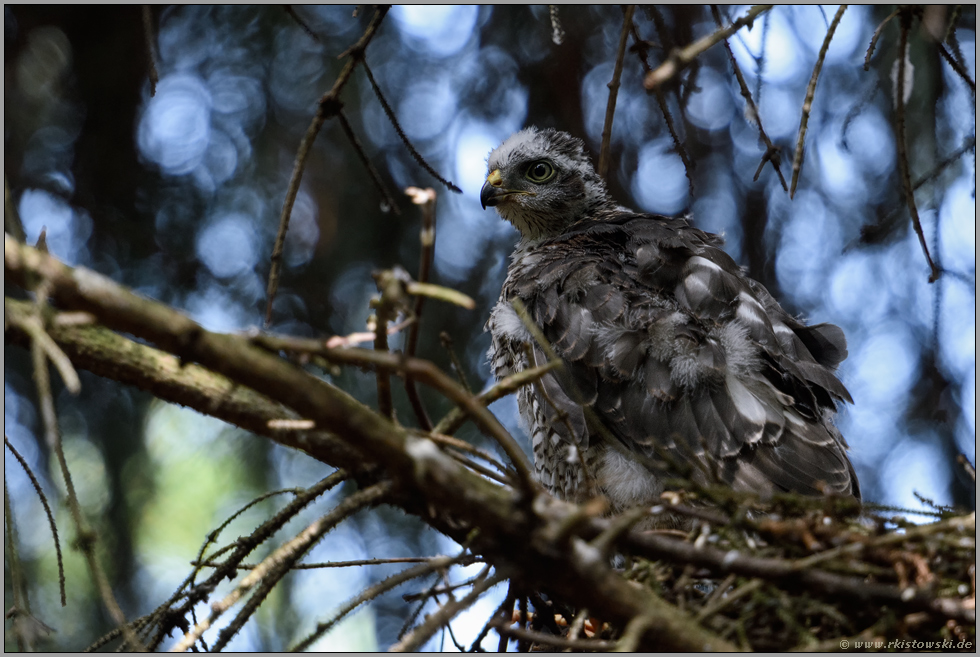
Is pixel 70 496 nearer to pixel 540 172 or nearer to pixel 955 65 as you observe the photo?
pixel 955 65

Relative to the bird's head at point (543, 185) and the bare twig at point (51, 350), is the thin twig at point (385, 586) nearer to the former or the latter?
the bare twig at point (51, 350)

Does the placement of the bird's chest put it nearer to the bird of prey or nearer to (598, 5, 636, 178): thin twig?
the bird of prey

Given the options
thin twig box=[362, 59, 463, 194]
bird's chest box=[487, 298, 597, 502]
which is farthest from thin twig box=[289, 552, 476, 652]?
bird's chest box=[487, 298, 597, 502]

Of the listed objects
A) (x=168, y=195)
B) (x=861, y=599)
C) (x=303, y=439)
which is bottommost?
(x=861, y=599)

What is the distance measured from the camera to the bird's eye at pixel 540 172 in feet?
15.4

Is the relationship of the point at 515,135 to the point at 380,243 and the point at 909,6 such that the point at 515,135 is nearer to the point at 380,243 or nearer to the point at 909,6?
the point at 380,243

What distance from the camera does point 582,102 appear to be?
5680 mm

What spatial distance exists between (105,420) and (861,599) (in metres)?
4.48

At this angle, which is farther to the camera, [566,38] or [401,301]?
[566,38]

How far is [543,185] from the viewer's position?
4.65 m

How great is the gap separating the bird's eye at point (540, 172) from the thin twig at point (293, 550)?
323 cm

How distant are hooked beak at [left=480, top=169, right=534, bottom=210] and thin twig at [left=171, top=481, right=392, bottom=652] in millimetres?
3104

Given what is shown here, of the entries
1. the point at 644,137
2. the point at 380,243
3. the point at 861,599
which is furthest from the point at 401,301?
the point at 644,137

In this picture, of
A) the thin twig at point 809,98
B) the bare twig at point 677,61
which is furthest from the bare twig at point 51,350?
the thin twig at point 809,98
